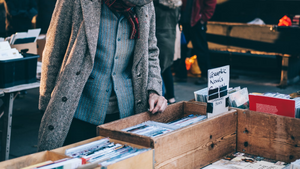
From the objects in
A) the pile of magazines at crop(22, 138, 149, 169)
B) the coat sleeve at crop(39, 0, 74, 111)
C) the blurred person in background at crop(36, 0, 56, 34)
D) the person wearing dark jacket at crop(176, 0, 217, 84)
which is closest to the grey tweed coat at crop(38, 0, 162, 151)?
the coat sleeve at crop(39, 0, 74, 111)

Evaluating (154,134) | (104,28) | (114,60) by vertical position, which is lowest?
(154,134)

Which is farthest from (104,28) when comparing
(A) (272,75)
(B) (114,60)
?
(A) (272,75)

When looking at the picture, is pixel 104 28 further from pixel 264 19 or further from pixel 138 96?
pixel 264 19

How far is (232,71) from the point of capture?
26.2 feet

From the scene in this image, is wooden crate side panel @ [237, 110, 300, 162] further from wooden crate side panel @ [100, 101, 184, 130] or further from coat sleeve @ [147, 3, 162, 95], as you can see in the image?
coat sleeve @ [147, 3, 162, 95]

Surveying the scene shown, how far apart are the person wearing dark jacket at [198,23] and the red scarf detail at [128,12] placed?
174 inches

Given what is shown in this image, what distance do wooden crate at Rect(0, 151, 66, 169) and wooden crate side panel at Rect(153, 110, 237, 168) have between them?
0.40 metres

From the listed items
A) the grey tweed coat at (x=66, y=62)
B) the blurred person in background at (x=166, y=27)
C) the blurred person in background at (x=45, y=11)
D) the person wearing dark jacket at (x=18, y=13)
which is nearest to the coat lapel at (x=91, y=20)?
the grey tweed coat at (x=66, y=62)

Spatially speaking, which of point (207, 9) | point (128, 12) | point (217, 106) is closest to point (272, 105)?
point (217, 106)

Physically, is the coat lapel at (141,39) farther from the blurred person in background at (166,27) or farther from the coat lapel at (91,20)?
the blurred person in background at (166,27)

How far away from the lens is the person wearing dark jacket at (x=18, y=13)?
606 centimetres

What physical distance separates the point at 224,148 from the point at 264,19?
6262 millimetres

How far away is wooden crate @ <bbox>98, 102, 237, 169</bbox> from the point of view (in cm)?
151

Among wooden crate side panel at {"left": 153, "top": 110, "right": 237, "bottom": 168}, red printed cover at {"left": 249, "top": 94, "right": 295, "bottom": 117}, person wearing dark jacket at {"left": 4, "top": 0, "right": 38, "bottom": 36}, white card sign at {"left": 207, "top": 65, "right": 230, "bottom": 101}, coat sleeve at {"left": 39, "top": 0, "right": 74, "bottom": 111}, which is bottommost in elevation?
wooden crate side panel at {"left": 153, "top": 110, "right": 237, "bottom": 168}
